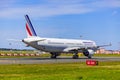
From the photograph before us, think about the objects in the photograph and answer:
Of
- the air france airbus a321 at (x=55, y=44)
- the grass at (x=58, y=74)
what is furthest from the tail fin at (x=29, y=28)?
the grass at (x=58, y=74)

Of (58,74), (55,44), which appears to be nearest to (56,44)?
(55,44)

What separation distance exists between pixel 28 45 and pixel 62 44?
30.3 ft

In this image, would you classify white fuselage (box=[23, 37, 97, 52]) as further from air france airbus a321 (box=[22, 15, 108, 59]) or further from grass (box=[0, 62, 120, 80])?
grass (box=[0, 62, 120, 80])

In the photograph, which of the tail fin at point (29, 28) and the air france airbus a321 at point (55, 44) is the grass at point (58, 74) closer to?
the air france airbus a321 at point (55, 44)

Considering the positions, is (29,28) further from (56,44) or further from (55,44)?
(56,44)


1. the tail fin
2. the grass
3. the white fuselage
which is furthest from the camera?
the tail fin

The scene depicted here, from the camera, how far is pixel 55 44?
90812mm

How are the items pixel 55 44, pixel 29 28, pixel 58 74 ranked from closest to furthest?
1. pixel 58 74
2. pixel 29 28
3. pixel 55 44

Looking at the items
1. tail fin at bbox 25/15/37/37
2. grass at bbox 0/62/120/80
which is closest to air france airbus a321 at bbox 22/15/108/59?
tail fin at bbox 25/15/37/37

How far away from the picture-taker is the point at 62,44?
9312 centimetres

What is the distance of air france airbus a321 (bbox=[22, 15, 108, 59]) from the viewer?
287ft

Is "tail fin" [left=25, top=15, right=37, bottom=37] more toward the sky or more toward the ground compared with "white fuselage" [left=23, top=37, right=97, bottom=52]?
more toward the sky

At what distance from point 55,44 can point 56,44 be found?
15.5 inches

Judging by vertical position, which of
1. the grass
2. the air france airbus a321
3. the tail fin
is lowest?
the grass
